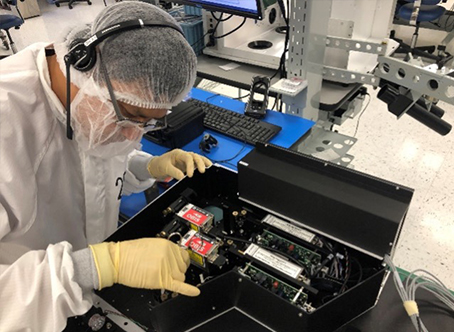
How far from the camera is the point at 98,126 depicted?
795 mm

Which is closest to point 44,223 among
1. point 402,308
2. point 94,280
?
point 94,280

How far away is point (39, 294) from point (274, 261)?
0.47 m

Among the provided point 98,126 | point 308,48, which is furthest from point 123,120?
point 308,48

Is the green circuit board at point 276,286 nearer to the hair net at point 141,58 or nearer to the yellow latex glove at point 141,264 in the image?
the yellow latex glove at point 141,264

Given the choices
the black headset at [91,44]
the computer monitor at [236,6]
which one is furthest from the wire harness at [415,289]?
the computer monitor at [236,6]

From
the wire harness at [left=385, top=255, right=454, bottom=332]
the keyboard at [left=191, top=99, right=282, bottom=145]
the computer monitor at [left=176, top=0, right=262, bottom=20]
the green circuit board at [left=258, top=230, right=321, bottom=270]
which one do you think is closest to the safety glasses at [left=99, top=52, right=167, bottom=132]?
the green circuit board at [left=258, top=230, right=321, bottom=270]

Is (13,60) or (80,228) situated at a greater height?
(13,60)

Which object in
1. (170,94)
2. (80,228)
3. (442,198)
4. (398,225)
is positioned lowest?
(442,198)

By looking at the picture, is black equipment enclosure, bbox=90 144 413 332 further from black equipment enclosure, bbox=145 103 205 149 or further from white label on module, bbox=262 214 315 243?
black equipment enclosure, bbox=145 103 205 149

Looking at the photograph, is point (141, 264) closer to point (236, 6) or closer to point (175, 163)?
point (175, 163)

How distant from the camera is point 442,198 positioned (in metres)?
2.10

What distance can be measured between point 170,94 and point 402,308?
70 centimetres

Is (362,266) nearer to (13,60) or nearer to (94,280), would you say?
(94,280)

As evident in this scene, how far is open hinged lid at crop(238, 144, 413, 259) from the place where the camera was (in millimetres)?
711
